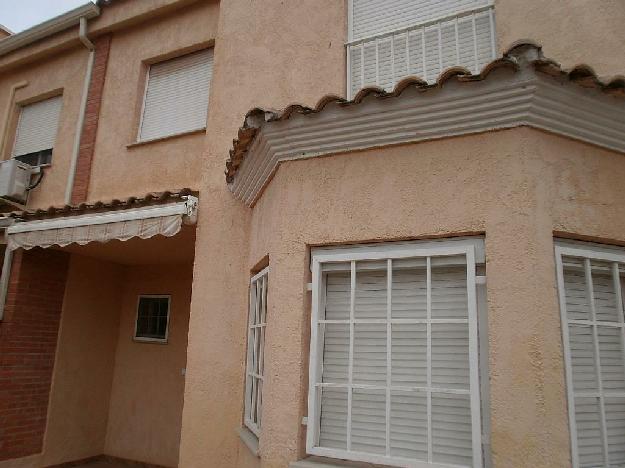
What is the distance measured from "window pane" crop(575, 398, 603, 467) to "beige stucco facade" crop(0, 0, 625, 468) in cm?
58

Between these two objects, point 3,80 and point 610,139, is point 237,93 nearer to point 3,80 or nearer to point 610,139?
point 610,139

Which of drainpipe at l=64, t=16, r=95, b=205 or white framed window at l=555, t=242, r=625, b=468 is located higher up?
drainpipe at l=64, t=16, r=95, b=205

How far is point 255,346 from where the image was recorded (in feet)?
24.0

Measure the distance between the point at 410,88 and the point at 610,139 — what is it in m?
2.56

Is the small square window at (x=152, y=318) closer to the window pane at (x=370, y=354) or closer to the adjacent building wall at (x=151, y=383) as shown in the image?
the adjacent building wall at (x=151, y=383)

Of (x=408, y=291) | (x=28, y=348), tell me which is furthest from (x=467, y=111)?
(x=28, y=348)

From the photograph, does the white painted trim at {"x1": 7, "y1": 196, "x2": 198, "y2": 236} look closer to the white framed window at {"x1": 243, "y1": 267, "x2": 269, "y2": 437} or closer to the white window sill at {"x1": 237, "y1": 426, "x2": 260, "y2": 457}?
the white framed window at {"x1": 243, "y1": 267, "x2": 269, "y2": 437}

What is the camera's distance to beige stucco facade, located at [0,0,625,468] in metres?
4.73

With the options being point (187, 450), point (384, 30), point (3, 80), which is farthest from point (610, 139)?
point (3, 80)

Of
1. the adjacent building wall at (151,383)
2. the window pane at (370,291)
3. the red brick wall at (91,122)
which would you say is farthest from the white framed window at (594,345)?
the red brick wall at (91,122)

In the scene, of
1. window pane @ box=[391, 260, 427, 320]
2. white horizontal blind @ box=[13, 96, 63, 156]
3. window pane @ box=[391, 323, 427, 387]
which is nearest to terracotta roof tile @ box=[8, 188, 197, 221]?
white horizontal blind @ box=[13, 96, 63, 156]

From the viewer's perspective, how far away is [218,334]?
783 cm

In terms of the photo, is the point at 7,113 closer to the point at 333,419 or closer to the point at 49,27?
the point at 49,27

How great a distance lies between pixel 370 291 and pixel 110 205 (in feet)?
20.2
